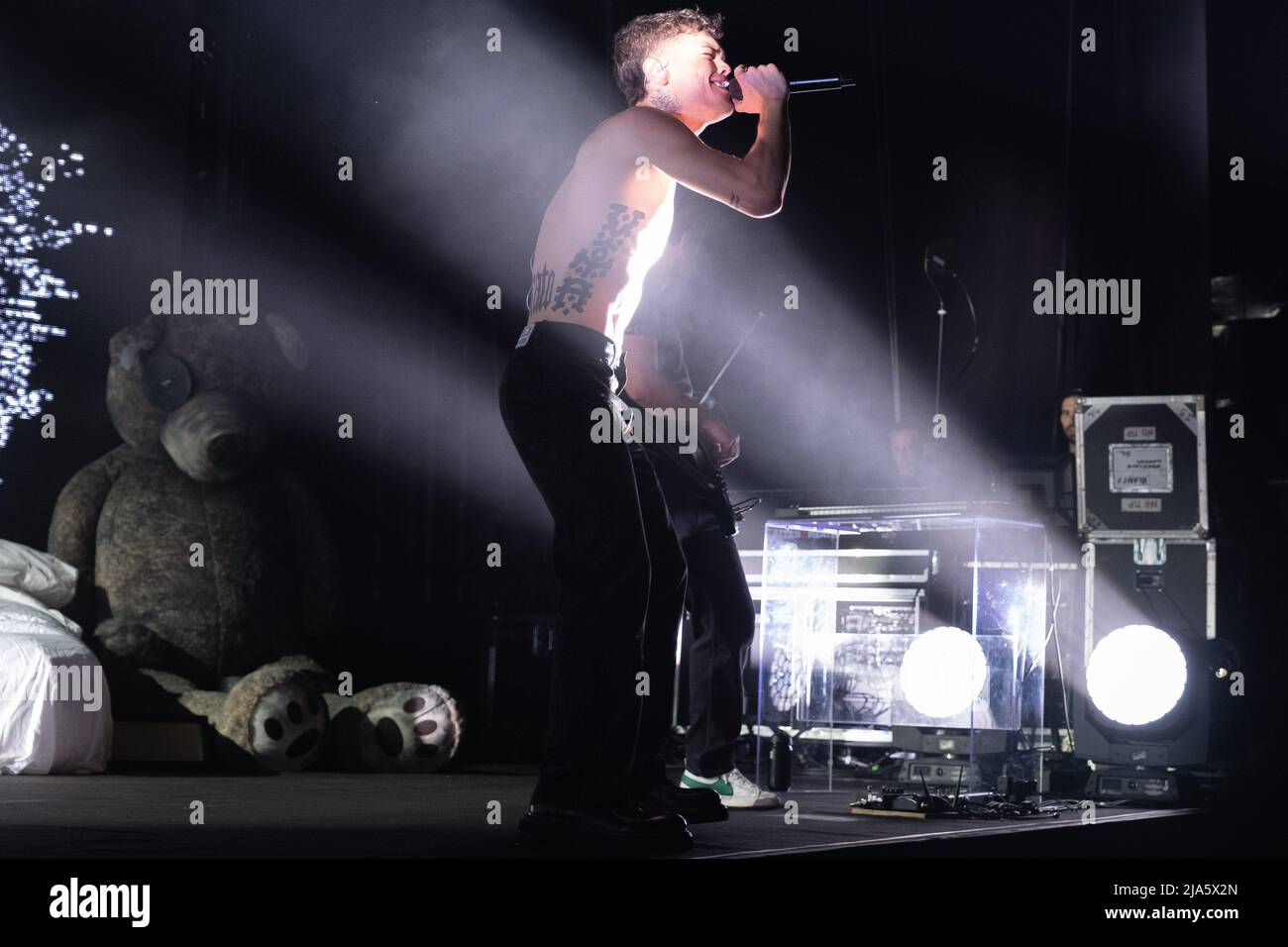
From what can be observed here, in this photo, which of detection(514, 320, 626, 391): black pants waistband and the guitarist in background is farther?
the guitarist in background

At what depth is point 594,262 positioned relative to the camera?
247 cm

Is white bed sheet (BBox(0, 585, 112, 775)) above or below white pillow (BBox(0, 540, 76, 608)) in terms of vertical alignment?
below

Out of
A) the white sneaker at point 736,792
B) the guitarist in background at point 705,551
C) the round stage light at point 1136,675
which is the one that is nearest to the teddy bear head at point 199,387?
the guitarist in background at point 705,551

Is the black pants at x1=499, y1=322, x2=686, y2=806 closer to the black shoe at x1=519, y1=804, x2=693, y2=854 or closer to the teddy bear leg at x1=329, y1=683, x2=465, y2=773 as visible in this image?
the black shoe at x1=519, y1=804, x2=693, y2=854

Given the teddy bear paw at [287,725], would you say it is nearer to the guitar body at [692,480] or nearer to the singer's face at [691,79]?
the guitar body at [692,480]

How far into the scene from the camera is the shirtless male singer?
2.34 metres

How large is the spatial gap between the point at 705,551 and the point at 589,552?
41.5 inches

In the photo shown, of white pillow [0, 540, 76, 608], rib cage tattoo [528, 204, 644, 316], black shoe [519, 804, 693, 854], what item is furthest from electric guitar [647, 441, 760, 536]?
white pillow [0, 540, 76, 608]

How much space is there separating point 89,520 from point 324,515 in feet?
2.94
